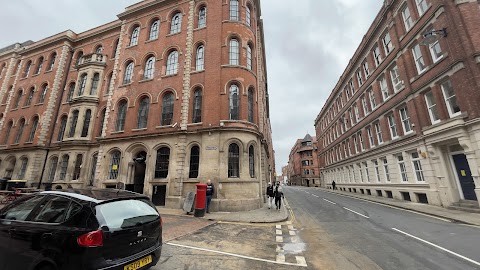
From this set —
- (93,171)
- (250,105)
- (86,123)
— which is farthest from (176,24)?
(93,171)

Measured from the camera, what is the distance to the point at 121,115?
18.1 metres

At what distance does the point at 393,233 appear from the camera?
293 inches

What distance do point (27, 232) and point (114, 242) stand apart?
1.54 meters

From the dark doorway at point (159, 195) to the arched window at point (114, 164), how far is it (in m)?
4.19

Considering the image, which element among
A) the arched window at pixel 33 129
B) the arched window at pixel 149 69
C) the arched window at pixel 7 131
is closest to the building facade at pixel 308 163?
the arched window at pixel 149 69

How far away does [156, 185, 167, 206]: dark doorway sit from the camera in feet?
48.0

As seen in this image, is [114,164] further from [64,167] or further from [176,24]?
[176,24]

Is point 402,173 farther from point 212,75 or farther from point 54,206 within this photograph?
point 54,206

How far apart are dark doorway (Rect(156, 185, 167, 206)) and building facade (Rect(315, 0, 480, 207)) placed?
59.5 feet

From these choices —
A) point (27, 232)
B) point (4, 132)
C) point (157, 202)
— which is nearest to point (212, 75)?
point (157, 202)

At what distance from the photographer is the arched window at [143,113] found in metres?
17.0

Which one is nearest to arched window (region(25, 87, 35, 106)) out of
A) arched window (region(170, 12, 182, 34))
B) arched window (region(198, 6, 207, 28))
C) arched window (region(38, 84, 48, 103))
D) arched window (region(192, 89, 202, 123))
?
arched window (region(38, 84, 48, 103))

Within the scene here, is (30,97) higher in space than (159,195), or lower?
higher

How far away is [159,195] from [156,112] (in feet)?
20.9
